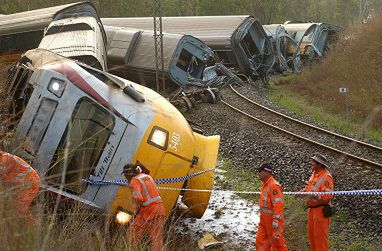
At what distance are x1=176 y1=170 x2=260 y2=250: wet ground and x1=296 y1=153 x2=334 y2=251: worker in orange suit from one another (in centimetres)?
105

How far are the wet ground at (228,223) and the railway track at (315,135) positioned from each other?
259cm

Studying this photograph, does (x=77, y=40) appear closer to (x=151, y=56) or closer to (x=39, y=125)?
(x=151, y=56)

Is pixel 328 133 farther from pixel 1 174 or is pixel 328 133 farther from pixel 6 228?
pixel 6 228

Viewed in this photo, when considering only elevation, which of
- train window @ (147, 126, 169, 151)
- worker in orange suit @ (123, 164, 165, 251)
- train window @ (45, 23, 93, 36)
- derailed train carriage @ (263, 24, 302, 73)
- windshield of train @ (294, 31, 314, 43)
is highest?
windshield of train @ (294, 31, 314, 43)

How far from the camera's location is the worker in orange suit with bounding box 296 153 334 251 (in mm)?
6012

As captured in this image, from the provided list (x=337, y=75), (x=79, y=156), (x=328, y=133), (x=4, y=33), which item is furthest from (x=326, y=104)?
(x=79, y=156)

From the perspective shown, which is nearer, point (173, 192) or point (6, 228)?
point (6, 228)

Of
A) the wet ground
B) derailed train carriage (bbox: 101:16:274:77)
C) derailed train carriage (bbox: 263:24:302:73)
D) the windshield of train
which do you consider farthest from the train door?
the windshield of train

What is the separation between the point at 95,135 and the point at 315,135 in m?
7.66

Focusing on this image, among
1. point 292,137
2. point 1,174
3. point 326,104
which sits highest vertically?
point 326,104

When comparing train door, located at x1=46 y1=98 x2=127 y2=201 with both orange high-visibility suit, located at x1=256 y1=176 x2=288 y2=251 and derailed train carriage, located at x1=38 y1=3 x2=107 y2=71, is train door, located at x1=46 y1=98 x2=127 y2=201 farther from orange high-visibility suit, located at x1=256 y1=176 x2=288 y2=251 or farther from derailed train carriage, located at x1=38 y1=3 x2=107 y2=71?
derailed train carriage, located at x1=38 y1=3 x2=107 y2=71

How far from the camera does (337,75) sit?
22562mm

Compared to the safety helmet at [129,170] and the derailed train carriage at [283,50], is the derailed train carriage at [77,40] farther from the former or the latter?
the derailed train carriage at [283,50]

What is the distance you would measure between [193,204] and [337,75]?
1717 centimetres
